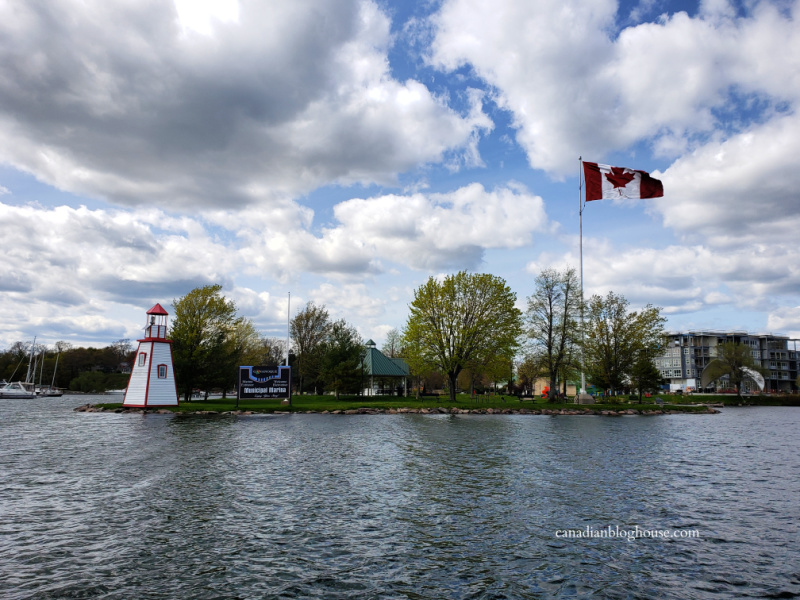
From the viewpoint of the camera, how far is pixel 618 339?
6581 cm

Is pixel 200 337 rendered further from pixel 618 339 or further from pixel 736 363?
pixel 736 363

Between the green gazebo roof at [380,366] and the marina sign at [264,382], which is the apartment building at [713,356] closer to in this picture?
the green gazebo roof at [380,366]

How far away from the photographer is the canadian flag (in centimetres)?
4631

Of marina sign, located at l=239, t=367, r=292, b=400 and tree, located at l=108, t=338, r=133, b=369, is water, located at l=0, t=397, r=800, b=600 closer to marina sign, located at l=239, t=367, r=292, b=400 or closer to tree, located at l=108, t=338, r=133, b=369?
marina sign, located at l=239, t=367, r=292, b=400

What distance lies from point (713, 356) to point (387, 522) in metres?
154

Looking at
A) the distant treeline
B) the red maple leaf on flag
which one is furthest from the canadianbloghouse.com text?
the distant treeline

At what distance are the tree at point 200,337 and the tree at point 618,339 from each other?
45.0m

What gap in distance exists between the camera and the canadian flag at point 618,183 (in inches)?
1823

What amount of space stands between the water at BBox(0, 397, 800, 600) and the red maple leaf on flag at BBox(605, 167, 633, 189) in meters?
30.0

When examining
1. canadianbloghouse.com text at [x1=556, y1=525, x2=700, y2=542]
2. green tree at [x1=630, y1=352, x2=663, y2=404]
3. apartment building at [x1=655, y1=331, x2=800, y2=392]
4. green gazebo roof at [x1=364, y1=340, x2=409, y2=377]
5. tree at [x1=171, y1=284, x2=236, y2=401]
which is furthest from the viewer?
apartment building at [x1=655, y1=331, x2=800, y2=392]

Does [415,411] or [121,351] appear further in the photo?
[121,351]

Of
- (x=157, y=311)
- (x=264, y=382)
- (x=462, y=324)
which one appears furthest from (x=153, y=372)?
(x=462, y=324)

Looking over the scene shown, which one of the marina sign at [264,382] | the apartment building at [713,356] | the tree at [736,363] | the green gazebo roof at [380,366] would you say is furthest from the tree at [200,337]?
the apartment building at [713,356]

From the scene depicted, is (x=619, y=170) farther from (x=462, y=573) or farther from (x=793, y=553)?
(x=462, y=573)
